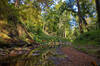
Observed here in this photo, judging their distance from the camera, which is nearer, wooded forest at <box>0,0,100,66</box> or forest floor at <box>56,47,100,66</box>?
forest floor at <box>56,47,100,66</box>

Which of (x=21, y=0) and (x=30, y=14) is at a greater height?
(x=21, y=0)

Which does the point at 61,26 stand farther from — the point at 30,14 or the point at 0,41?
the point at 0,41

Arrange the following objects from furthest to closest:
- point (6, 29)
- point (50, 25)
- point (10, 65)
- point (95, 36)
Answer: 1. point (50, 25)
2. point (6, 29)
3. point (95, 36)
4. point (10, 65)

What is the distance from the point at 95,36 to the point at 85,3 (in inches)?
350

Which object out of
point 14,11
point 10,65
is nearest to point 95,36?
point 10,65

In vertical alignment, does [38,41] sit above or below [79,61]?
above

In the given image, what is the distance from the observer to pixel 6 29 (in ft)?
25.2

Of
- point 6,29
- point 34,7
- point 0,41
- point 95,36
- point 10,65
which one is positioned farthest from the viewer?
point 34,7

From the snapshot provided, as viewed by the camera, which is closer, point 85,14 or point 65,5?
point 85,14

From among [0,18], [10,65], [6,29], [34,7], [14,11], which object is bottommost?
[10,65]

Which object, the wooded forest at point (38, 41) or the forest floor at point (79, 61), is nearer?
the forest floor at point (79, 61)

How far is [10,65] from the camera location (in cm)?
255

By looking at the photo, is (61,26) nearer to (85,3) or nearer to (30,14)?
(85,3)

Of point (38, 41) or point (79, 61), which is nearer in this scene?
point (79, 61)
